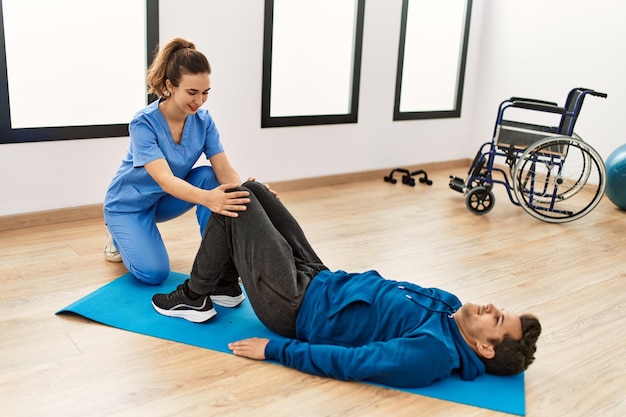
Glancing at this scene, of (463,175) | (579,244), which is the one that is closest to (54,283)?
(579,244)

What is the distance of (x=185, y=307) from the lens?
220cm

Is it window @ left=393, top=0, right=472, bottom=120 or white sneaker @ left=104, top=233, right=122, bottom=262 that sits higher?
window @ left=393, top=0, right=472, bottom=120

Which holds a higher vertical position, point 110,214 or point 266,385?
point 110,214

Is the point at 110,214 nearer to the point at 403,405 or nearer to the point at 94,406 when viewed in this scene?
the point at 94,406

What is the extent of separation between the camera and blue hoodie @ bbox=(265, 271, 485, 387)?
1770mm

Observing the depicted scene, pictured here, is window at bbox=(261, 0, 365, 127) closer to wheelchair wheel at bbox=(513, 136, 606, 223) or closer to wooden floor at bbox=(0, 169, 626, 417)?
wooden floor at bbox=(0, 169, 626, 417)

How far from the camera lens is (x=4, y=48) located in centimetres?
291

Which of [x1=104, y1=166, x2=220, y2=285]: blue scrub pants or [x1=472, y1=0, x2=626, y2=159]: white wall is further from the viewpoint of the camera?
[x1=472, y1=0, x2=626, y2=159]: white wall

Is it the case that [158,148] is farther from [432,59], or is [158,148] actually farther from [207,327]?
[432,59]

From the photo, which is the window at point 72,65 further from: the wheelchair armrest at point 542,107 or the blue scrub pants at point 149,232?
→ the wheelchair armrest at point 542,107

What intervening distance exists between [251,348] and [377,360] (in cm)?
41

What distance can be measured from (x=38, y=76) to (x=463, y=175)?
10.2 feet

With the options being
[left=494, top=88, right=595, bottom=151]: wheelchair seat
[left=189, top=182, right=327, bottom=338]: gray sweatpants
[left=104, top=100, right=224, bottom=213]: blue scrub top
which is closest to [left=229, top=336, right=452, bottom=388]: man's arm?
[left=189, top=182, right=327, bottom=338]: gray sweatpants

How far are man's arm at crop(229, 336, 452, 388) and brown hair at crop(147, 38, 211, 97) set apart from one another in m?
1.01
